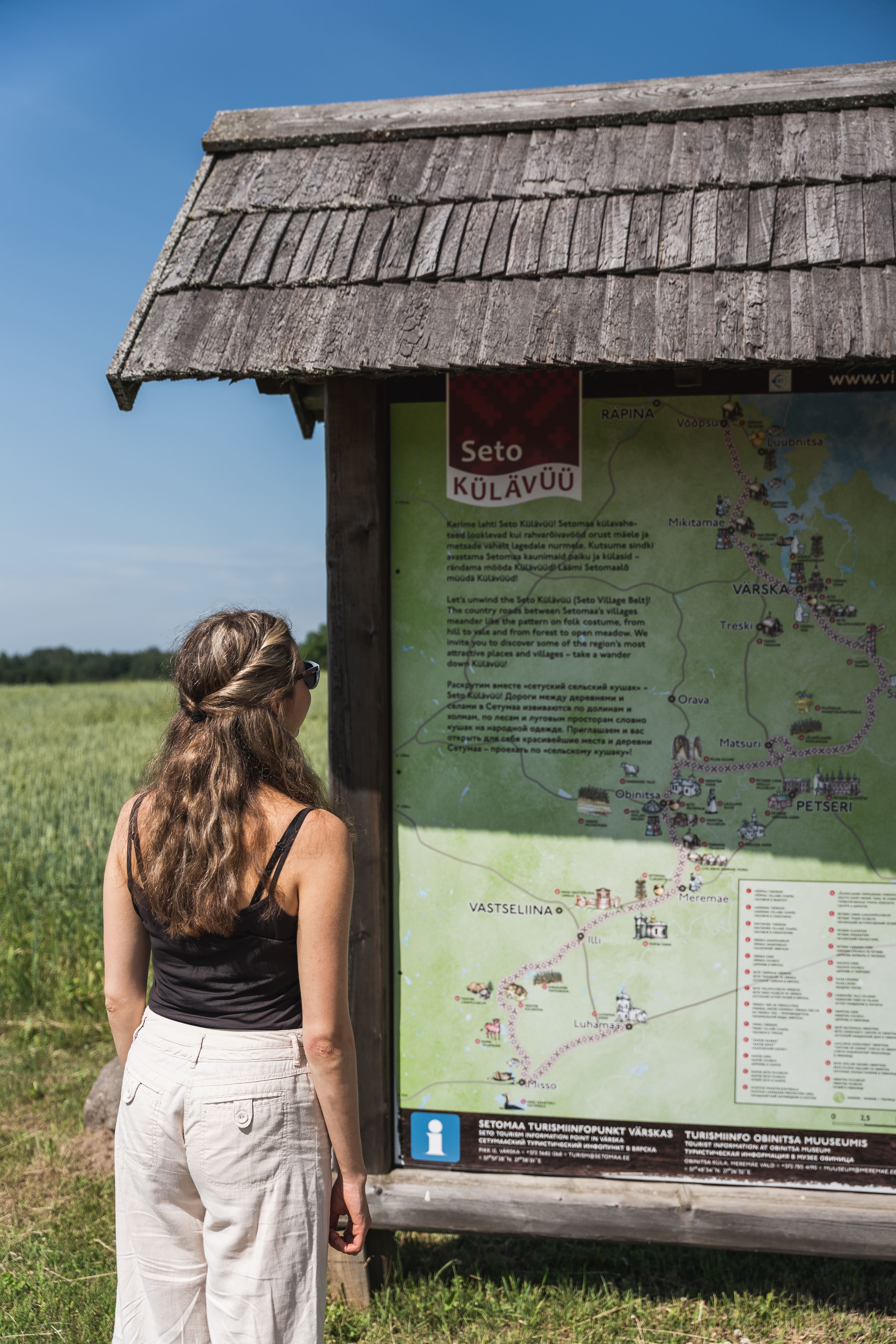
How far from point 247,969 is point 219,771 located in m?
0.43

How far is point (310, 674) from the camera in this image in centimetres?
227

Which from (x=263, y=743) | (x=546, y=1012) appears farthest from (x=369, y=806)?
(x=263, y=743)

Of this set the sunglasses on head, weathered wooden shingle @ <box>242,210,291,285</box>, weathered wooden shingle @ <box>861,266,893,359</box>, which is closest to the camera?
the sunglasses on head

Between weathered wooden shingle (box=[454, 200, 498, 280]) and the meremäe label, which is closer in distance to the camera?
weathered wooden shingle (box=[454, 200, 498, 280])

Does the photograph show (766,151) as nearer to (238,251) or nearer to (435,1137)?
(238,251)

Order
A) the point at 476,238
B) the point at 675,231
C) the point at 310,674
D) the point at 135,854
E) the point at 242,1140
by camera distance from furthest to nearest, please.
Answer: the point at 476,238 < the point at 675,231 < the point at 310,674 < the point at 135,854 < the point at 242,1140

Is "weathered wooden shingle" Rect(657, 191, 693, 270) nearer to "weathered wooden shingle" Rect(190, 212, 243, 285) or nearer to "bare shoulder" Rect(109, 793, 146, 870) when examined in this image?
"weathered wooden shingle" Rect(190, 212, 243, 285)

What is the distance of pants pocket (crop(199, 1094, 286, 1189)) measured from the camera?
1.94 m

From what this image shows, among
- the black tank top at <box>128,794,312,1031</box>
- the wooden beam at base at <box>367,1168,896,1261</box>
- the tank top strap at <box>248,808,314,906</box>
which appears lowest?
the wooden beam at base at <box>367,1168,896,1261</box>

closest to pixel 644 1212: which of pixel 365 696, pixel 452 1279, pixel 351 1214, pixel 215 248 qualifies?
pixel 452 1279

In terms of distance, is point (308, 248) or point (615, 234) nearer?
point (615, 234)

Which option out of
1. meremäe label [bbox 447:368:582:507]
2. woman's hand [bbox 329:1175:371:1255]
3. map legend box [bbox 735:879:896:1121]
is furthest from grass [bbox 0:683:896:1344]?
meremäe label [bbox 447:368:582:507]

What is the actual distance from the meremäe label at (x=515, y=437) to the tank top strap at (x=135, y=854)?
1567 mm

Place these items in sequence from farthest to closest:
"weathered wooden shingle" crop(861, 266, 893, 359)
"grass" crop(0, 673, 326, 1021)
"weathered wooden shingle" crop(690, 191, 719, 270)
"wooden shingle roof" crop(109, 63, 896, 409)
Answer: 1. "grass" crop(0, 673, 326, 1021)
2. "weathered wooden shingle" crop(690, 191, 719, 270)
3. "wooden shingle roof" crop(109, 63, 896, 409)
4. "weathered wooden shingle" crop(861, 266, 893, 359)
